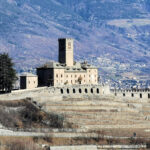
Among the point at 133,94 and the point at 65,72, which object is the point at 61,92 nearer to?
the point at 65,72

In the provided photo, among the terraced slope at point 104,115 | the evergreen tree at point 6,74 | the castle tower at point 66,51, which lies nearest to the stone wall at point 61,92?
the terraced slope at point 104,115

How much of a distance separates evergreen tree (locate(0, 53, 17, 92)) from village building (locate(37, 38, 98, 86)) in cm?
1144

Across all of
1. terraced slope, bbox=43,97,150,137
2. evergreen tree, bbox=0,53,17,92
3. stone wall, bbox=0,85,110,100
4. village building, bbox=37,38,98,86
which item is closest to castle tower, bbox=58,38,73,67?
village building, bbox=37,38,98,86

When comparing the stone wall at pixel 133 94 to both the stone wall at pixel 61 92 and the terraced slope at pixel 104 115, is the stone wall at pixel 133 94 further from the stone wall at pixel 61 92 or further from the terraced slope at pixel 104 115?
the terraced slope at pixel 104 115

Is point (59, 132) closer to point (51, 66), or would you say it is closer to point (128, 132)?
point (128, 132)

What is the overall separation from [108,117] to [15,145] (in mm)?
34520

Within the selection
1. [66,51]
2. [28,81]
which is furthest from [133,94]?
[28,81]

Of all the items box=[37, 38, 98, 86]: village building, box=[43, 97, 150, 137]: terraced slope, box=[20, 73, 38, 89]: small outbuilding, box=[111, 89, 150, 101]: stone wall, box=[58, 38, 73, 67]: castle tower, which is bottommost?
box=[43, 97, 150, 137]: terraced slope

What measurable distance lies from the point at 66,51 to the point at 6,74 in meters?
21.7

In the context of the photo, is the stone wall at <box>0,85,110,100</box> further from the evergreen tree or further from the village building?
the village building

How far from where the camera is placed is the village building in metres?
169

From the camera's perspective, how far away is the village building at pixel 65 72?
16888 cm

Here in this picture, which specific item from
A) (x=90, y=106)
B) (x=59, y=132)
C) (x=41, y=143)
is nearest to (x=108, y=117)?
(x=90, y=106)

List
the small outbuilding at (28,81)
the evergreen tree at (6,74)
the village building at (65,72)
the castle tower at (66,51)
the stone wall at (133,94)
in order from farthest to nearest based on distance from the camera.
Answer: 1. the castle tower at (66,51)
2. the stone wall at (133,94)
3. the village building at (65,72)
4. the small outbuilding at (28,81)
5. the evergreen tree at (6,74)
